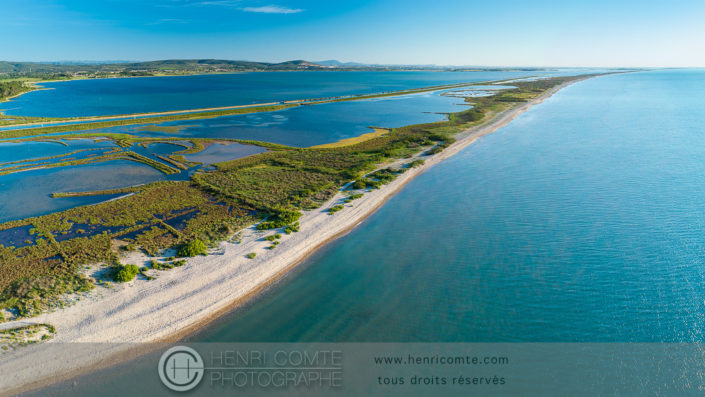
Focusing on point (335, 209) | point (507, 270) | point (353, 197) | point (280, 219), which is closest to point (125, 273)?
point (280, 219)

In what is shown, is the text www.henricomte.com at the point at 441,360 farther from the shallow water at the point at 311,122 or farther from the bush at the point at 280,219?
the shallow water at the point at 311,122

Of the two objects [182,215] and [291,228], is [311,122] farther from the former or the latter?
[291,228]

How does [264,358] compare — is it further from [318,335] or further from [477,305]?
[477,305]

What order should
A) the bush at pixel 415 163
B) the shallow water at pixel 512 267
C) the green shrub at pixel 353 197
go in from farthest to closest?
the bush at pixel 415 163 < the green shrub at pixel 353 197 < the shallow water at pixel 512 267

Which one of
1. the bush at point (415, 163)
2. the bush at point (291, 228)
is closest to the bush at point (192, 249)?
the bush at point (291, 228)

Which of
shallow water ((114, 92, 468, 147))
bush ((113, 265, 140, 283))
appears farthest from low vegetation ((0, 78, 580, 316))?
shallow water ((114, 92, 468, 147))

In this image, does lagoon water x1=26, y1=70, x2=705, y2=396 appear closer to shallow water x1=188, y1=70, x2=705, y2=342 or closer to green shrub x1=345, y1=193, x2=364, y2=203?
shallow water x1=188, y1=70, x2=705, y2=342
